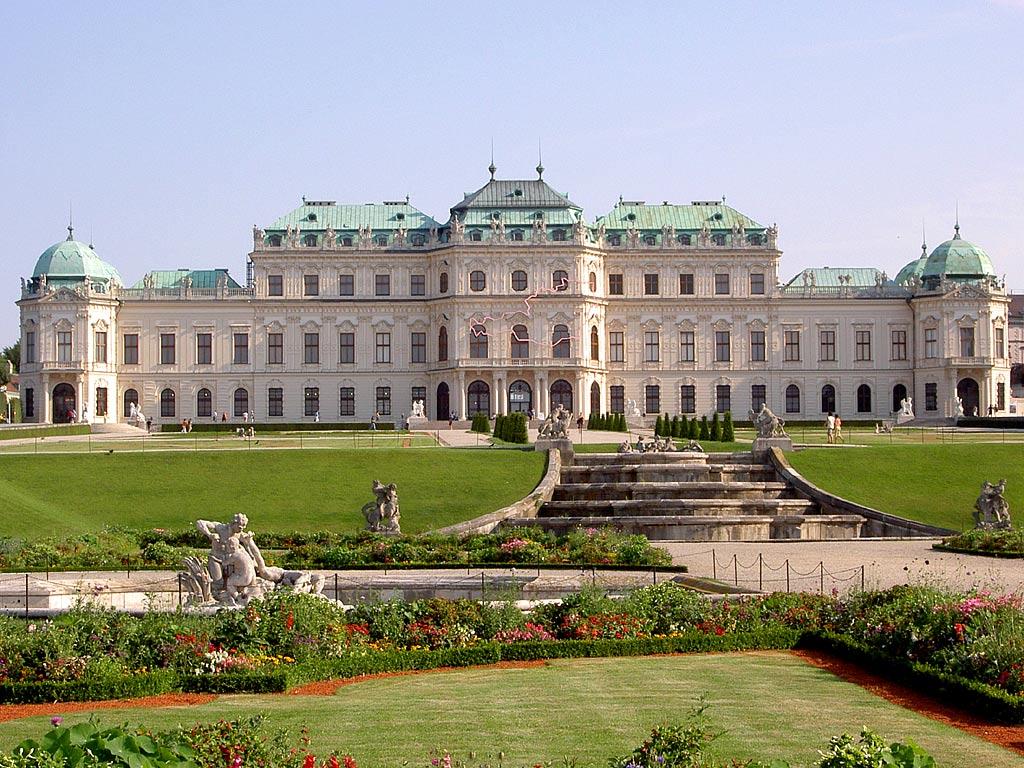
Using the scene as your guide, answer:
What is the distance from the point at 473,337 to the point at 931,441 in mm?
32523

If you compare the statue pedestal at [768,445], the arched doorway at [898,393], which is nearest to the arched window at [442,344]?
the arched doorway at [898,393]

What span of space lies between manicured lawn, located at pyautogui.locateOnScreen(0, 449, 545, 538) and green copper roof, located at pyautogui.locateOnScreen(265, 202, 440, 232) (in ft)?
129

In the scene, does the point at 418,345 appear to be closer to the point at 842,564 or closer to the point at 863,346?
the point at 863,346

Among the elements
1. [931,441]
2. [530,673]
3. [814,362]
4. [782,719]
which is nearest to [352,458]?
[931,441]

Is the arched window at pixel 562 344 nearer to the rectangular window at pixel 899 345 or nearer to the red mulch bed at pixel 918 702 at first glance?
the rectangular window at pixel 899 345

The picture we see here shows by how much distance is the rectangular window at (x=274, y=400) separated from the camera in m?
89.6

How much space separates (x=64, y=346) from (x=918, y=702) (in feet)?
251

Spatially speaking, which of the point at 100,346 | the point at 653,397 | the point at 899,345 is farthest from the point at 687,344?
the point at 100,346

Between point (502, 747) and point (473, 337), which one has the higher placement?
point (473, 337)

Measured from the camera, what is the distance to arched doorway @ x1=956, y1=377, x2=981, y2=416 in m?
88.5

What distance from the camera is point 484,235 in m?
87.5

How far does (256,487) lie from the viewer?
151 feet

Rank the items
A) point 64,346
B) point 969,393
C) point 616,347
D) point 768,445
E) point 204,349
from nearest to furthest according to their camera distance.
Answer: point 768,445
point 64,346
point 969,393
point 204,349
point 616,347

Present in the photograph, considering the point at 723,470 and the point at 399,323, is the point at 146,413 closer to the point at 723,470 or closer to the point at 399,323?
the point at 399,323
